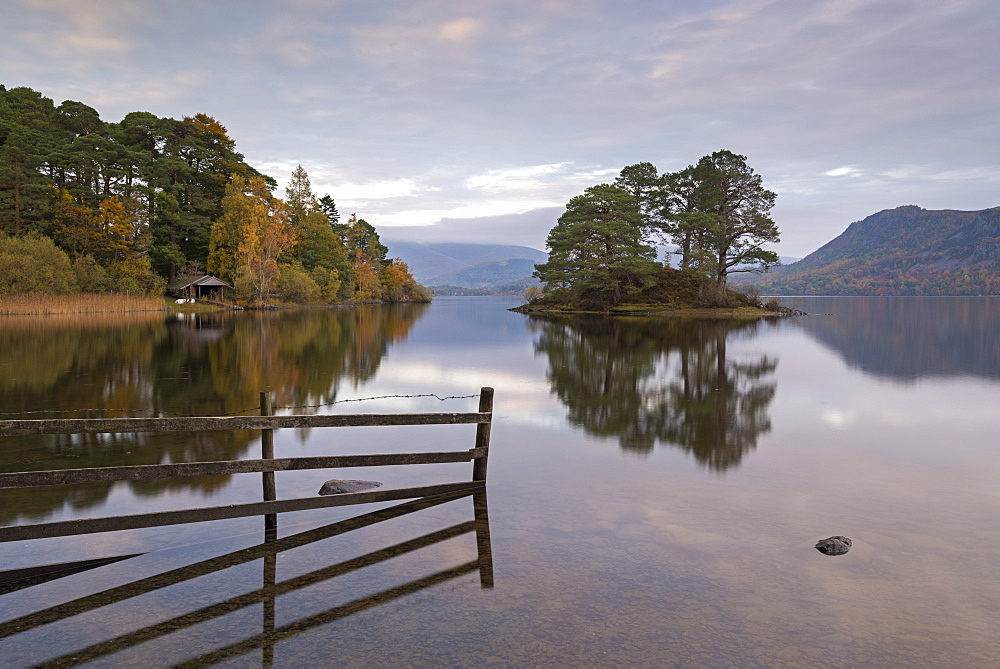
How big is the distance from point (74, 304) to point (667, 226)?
6125 centimetres

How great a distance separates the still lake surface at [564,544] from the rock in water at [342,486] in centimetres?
40

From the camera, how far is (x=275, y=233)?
2886 inches

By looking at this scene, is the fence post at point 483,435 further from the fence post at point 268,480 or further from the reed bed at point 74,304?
the reed bed at point 74,304

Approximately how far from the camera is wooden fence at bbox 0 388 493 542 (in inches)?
243

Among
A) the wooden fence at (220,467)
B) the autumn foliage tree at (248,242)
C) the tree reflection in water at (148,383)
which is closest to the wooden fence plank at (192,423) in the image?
the wooden fence at (220,467)

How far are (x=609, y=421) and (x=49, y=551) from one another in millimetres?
11075

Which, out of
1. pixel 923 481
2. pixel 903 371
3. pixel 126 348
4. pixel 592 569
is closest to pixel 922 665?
pixel 592 569

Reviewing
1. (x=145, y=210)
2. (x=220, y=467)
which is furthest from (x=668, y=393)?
(x=145, y=210)

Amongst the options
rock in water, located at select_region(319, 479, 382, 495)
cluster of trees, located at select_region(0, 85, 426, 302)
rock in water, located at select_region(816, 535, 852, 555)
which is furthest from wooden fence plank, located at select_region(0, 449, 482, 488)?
cluster of trees, located at select_region(0, 85, 426, 302)

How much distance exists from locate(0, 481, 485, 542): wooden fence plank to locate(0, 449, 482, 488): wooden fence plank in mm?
418

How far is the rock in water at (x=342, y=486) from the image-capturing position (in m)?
9.05

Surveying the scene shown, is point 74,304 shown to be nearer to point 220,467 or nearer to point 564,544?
point 220,467

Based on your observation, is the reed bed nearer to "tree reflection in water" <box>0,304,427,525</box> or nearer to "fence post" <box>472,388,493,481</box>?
"tree reflection in water" <box>0,304,427,525</box>

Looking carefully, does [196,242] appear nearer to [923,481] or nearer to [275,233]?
[275,233]
